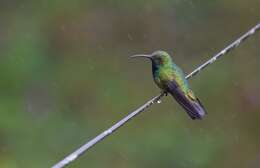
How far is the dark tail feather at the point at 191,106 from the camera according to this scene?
3785 millimetres

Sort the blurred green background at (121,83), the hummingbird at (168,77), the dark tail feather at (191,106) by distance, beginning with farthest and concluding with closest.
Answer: the blurred green background at (121,83) → the hummingbird at (168,77) → the dark tail feather at (191,106)

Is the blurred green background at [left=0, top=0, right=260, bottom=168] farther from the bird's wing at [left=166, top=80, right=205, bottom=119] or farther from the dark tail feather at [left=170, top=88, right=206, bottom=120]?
the dark tail feather at [left=170, top=88, right=206, bottom=120]

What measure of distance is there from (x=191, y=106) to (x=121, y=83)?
6840 millimetres

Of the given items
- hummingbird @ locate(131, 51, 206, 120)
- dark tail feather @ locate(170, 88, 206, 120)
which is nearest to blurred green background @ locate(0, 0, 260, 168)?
hummingbird @ locate(131, 51, 206, 120)

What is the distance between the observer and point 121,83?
10758 millimetres

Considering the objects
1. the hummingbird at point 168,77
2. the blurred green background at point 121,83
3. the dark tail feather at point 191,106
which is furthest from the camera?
the blurred green background at point 121,83

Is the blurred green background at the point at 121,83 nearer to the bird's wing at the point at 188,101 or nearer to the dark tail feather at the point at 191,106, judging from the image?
the bird's wing at the point at 188,101

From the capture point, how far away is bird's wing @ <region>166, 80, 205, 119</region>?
3.81m

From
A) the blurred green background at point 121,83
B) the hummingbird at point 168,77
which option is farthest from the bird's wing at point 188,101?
the blurred green background at point 121,83

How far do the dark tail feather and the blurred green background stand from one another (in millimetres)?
5121

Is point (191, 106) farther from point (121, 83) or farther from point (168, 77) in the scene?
point (121, 83)

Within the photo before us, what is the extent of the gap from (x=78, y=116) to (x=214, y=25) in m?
2.44

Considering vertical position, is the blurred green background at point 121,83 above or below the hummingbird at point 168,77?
below

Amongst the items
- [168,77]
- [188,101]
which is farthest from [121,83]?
[188,101]
